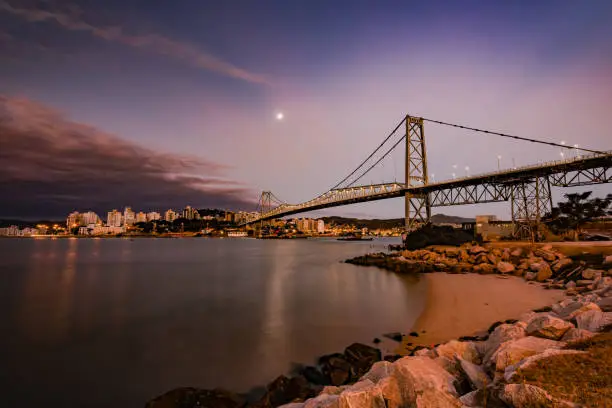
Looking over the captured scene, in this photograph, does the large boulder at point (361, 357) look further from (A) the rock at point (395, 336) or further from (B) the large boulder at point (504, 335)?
(B) the large boulder at point (504, 335)

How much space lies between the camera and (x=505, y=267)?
773 inches

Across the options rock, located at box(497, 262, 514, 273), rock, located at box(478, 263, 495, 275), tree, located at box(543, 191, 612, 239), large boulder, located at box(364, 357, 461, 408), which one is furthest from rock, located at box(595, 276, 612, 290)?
tree, located at box(543, 191, 612, 239)

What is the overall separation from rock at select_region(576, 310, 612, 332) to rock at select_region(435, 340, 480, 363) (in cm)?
181

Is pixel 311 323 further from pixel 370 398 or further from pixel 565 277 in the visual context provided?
pixel 565 277

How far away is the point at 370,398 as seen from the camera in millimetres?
3717

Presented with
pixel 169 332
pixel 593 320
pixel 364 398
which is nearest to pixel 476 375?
pixel 364 398

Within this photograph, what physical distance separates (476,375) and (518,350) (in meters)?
0.70

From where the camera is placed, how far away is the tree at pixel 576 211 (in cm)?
3403

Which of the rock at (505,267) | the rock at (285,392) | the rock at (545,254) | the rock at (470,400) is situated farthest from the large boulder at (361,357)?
the rock at (545,254)

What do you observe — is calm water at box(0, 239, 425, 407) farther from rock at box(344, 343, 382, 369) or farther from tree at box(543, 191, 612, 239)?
tree at box(543, 191, 612, 239)

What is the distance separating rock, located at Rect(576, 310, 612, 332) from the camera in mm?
4982

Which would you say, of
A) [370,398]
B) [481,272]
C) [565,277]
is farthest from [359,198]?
[370,398]

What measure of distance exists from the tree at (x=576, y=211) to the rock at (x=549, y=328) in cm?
3750

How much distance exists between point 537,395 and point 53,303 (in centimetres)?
1983
